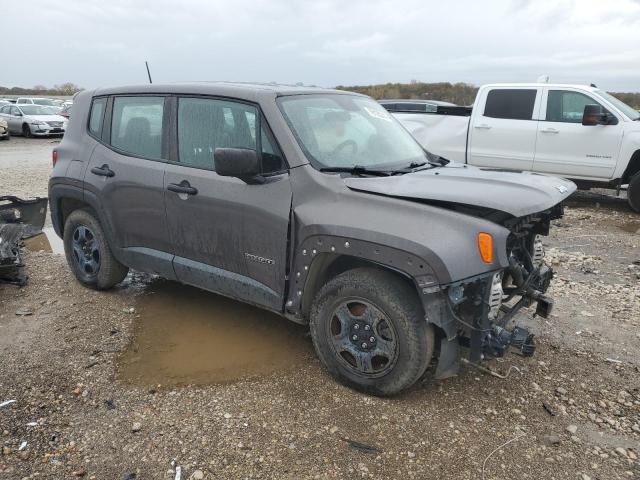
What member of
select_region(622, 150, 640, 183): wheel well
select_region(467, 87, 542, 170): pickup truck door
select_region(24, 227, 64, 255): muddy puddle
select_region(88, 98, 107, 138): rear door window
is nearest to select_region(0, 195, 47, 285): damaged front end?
select_region(24, 227, 64, 255): muddy puddle

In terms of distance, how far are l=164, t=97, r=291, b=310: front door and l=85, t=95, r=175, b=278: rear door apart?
158mm

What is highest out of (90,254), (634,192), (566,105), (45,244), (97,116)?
(566,105)

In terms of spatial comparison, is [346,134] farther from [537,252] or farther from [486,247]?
[537,252]

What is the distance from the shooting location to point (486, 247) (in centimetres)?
289

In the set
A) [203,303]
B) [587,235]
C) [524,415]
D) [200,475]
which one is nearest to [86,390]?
[200,475]

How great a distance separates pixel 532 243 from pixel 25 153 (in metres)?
17.5

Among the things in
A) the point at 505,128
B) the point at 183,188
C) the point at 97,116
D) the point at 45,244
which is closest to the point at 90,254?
the point at 97,116

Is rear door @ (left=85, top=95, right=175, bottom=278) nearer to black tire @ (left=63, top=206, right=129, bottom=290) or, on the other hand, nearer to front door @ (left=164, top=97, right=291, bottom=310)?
front door @ (left=164, top=97, right=291, bottom=310)

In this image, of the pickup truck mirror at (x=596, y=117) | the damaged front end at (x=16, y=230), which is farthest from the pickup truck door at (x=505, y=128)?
the damaged front end at (x=16, y=230)

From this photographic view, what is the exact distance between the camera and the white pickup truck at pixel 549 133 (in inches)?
342

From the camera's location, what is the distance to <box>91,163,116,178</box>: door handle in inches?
175

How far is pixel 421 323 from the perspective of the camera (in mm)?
3008

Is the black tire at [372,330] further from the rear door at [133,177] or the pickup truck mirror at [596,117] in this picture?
the pickup truck mirror at [596,117]

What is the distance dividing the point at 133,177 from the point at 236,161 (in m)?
1.36
